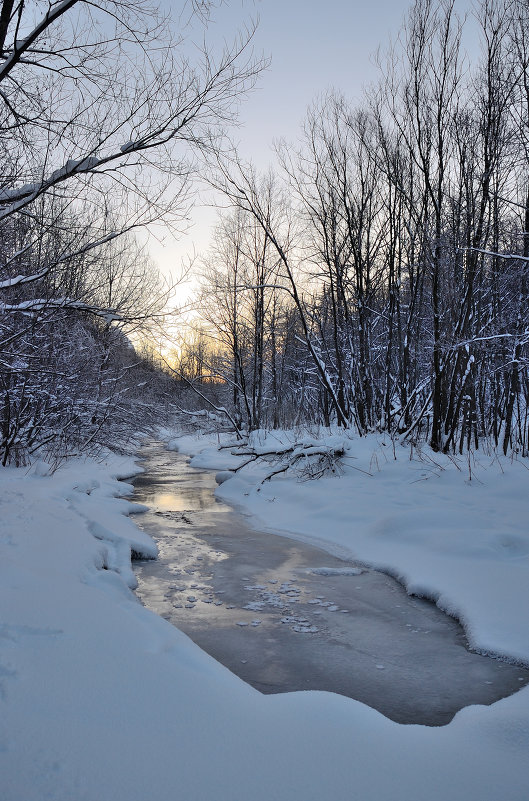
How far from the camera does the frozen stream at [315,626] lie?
3.34 m

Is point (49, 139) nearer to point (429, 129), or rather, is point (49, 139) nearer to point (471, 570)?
point (471, 570)

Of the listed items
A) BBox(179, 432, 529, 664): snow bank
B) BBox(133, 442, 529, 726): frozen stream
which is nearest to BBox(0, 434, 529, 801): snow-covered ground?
BBox(179, 432, 529, 664): snow bank

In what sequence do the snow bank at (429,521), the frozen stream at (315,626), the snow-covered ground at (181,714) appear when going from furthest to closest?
the snow bank at (429,521)
the frozen stream at (315,626)
the snow-covered ground at (181,714)

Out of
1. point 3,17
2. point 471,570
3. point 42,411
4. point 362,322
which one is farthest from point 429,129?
point 42,411

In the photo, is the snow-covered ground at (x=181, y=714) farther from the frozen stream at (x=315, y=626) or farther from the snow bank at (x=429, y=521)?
the frozen stream at (x=315, y=626)

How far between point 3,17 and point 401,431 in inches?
389

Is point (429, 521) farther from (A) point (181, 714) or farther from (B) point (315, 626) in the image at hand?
(A) point (181, 714)

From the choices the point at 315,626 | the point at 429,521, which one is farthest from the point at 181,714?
the point at 429,521

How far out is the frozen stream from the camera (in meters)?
3.34

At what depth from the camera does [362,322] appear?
12570 mm

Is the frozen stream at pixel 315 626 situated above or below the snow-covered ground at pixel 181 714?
below

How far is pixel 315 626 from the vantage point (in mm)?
4312

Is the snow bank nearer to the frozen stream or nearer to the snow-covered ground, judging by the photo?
the snow-covered ground

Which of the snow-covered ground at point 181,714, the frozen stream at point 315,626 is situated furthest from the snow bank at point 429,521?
the frozen stream at point 315,626
